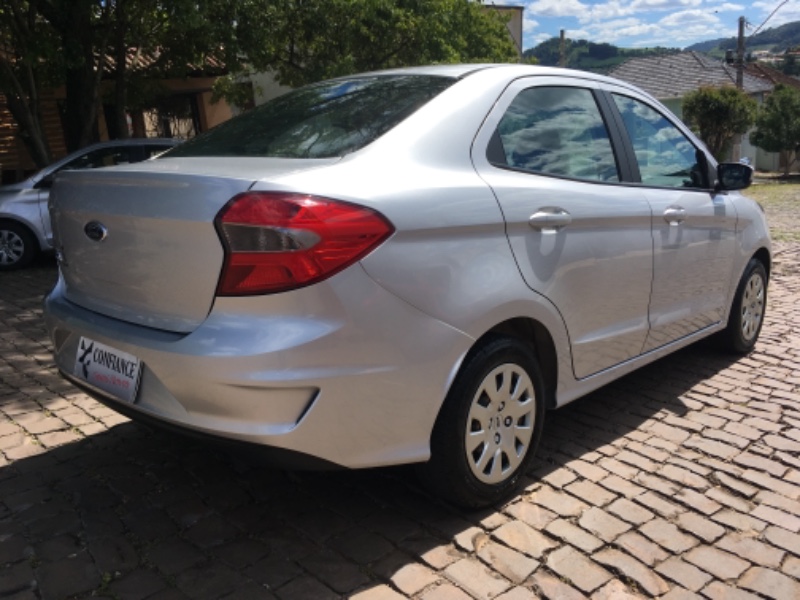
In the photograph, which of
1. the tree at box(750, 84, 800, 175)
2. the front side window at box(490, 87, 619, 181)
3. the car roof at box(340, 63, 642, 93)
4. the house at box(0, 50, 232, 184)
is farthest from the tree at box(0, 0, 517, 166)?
the tree at box(750, 84, 800, 175)

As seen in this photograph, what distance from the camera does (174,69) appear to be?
12.9 meters

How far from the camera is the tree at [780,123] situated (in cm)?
3209

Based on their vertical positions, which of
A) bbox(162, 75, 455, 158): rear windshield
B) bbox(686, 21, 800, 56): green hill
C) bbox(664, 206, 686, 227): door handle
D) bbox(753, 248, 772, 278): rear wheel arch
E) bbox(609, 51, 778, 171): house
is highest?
bbox(686, 21, 800, 56): green hill

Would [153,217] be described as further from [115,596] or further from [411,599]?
[411,599]

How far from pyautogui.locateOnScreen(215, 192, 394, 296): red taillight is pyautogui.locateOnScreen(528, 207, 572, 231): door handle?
916 mm

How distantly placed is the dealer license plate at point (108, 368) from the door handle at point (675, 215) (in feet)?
8.71

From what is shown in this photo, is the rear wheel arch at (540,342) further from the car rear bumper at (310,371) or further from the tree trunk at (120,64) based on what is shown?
the tree trunk at (120,64)

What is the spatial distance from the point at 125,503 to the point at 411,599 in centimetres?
131

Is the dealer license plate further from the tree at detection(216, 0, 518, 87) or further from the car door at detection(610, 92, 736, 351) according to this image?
the tree at detection(216, 0, 518, 87)

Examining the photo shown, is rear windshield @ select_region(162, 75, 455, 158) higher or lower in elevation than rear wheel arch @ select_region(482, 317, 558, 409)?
higher

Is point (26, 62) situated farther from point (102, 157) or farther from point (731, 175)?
point (731, 175)

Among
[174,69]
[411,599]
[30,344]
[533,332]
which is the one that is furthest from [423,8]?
[411,599]

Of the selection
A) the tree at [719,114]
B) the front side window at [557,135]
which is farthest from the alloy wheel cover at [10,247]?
the tree at [719,114]

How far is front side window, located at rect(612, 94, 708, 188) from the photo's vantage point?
3752mm
